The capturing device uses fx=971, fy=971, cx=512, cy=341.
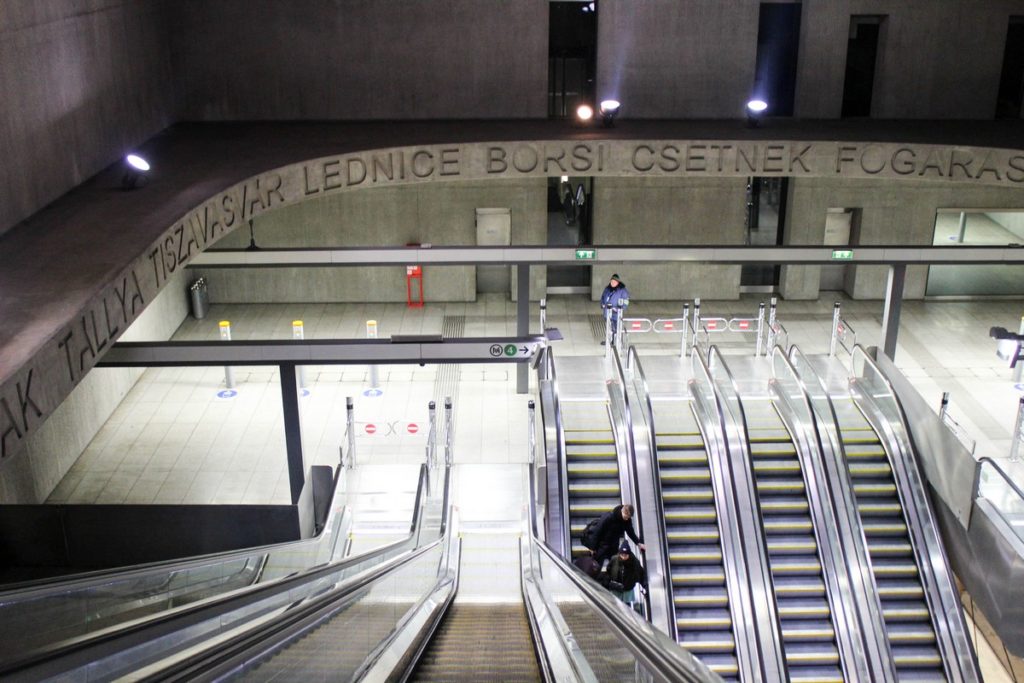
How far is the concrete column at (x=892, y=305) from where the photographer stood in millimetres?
15297

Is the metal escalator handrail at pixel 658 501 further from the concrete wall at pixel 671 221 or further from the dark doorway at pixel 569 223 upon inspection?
the dark doorway at pixel 569 223

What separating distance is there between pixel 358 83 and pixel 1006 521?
13777mm

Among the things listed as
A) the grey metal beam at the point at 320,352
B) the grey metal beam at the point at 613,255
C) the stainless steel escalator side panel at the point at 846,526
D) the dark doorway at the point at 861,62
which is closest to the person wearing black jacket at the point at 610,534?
the stainless steel escalator side panel at the point at 846,526

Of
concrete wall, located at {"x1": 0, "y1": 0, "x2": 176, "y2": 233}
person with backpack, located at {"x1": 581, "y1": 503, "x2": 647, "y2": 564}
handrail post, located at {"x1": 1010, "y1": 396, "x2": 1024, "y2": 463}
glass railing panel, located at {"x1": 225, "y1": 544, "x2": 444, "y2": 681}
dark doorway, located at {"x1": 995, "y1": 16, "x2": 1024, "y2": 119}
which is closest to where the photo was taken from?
glass railing panel, located at {"x1": 225, "y1": 544, "x2": 444, "y2": 681}

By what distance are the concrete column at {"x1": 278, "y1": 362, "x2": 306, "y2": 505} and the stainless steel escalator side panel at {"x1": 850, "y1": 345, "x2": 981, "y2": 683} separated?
7541 millimetres

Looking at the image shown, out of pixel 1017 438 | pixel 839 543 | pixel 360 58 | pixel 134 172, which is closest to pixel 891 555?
pixel 839 543

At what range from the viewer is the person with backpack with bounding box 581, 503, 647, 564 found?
10.1m

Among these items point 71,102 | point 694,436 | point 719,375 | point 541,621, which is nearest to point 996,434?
point 719,375

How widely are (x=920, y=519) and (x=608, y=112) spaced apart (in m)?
9.13

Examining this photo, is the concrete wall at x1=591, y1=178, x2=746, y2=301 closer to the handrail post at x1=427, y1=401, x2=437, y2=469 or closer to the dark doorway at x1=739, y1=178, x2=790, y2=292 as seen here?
the dark doorway at x1=739, y1=178, x2=790, y2=292

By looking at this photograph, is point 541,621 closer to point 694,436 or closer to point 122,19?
point 694,436

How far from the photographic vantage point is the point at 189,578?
5855mm

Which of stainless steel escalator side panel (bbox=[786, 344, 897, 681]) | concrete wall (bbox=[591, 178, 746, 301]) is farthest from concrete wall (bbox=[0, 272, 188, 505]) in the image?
stainless steel escalator side panel (bbox=[786, 344, 897, 681])

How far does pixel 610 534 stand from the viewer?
400 inches
